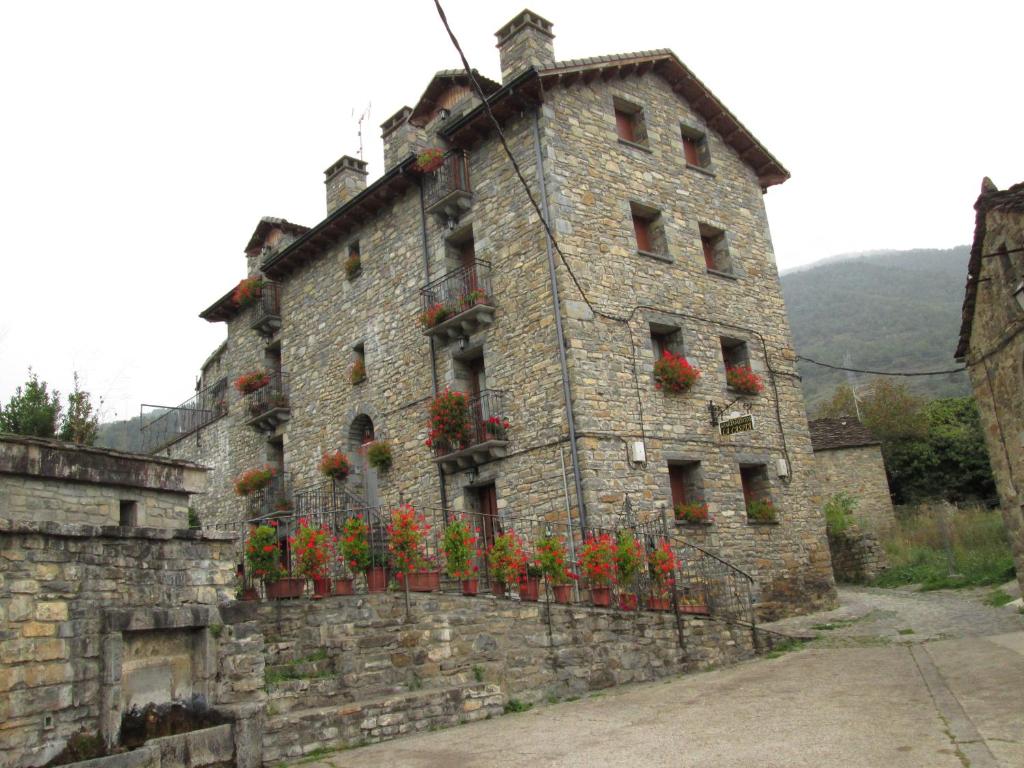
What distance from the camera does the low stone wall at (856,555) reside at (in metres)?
18.7

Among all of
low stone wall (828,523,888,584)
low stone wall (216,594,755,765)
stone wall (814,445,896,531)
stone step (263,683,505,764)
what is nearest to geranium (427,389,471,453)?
low stone wall (216,594,755,765)

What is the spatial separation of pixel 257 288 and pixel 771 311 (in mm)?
12405

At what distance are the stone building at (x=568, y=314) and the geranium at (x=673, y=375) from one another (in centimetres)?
15

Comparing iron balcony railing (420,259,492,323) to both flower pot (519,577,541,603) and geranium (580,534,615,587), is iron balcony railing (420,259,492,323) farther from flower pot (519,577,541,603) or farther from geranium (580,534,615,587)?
flower pot (519,577,541,603)

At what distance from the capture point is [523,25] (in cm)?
1516

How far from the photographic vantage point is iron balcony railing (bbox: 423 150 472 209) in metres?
15.5

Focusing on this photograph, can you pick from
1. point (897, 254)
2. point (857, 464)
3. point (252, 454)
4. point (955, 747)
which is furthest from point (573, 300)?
Answer: point (897, 254)

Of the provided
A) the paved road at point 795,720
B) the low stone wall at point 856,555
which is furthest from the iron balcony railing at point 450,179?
the low stone wall at point 856,555

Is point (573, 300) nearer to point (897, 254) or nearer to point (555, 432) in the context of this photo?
point (555, 432)

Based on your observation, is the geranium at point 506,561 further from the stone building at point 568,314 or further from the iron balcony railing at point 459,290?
the iron balcony railing at point 459,290

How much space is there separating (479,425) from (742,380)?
4913mm

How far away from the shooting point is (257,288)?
21047mm

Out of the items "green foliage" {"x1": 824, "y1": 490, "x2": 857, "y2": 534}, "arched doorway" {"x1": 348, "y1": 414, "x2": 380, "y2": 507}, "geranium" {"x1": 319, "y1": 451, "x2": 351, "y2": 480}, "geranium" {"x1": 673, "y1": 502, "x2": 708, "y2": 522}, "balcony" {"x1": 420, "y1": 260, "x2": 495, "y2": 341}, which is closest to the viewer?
"geranium" {"x1": 673, "y1": 502, "x2": 708, "y2": 522}

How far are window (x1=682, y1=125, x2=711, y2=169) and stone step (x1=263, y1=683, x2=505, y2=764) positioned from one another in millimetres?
12018
